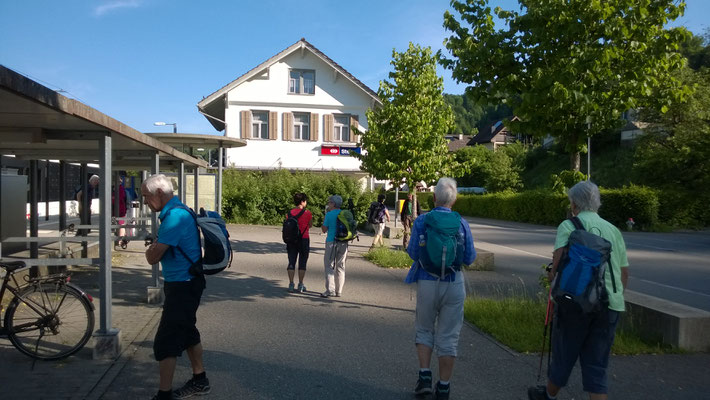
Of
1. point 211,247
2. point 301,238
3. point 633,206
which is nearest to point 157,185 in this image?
point 211,247

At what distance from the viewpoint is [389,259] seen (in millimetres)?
12805

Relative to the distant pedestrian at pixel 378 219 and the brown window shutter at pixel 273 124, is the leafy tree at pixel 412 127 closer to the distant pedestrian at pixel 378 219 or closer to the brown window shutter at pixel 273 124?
the distant pedestrian at pixel 378 219

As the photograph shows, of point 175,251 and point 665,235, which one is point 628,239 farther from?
point 175,251

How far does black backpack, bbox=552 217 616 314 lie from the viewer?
3686mm

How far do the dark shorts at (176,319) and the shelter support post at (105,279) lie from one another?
1499 mm

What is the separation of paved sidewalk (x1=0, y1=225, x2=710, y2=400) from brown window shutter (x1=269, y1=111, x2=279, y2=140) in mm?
24108

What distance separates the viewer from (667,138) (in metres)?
32.0

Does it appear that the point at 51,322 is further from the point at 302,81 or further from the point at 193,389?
the point at 302,81

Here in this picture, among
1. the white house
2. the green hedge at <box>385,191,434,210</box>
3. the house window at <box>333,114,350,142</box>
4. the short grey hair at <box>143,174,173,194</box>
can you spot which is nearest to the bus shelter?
the short grey hair at <box>143,174,173,194</box>

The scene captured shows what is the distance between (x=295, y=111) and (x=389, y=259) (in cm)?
2126

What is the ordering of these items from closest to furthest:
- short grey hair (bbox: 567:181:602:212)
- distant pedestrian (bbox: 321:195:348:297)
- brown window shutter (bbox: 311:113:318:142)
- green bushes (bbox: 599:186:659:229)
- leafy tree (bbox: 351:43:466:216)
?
short grey hair (bbox: 567:181:602:212), distant pedestrian (bbox: 321:195:348:297), leafy tree (bbox: 351:43:466:216), green bushes (bbox: 599:186:659:229), brown window shutter (bbox: 311:113:318:142)

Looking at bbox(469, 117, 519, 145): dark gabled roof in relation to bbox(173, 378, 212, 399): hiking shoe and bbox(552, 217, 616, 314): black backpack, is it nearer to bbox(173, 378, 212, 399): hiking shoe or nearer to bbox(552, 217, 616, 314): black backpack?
bbox(552, 217, 616, 314): black backpack

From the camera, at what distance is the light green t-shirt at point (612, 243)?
3.82m

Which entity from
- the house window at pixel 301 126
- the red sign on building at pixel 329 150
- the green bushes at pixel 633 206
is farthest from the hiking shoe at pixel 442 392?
the house window at pixel 301 126
